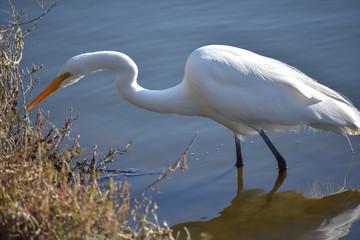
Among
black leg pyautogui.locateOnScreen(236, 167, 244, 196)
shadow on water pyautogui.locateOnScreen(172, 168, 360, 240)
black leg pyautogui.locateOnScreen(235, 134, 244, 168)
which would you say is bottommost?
shadow on water pyautogui.locateOnScreen(172, 168, 360, 240)

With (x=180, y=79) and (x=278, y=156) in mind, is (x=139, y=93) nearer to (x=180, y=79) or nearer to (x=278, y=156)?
(x=278, y=156)

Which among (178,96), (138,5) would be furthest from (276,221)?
(138,5)

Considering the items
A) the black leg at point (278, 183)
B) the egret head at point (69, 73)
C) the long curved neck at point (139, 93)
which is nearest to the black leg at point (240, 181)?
the black leg at point (278, 183)

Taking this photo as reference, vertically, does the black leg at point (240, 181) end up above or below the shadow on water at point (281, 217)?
above

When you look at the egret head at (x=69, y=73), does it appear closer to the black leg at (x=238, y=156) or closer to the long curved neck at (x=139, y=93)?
the long curved neck at (x=139, y=93)

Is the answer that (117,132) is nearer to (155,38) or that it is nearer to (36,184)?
(155,38)

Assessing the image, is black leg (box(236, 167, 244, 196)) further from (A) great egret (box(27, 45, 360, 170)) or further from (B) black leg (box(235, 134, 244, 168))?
(A) great egret (box(27, 45, 360, 170))

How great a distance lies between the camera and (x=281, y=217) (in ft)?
12.5

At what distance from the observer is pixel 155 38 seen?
659 centimetres

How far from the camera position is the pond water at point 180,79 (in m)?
4.11

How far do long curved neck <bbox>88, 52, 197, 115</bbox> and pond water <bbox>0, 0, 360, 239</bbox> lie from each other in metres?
0.57

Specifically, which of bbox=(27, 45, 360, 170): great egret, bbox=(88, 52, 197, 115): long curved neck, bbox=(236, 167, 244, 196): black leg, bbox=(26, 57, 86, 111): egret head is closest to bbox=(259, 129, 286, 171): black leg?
bbox=(27, 45, 360, 170): great egret

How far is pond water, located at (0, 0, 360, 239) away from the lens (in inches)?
162

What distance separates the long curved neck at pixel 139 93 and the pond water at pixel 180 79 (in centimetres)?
57
